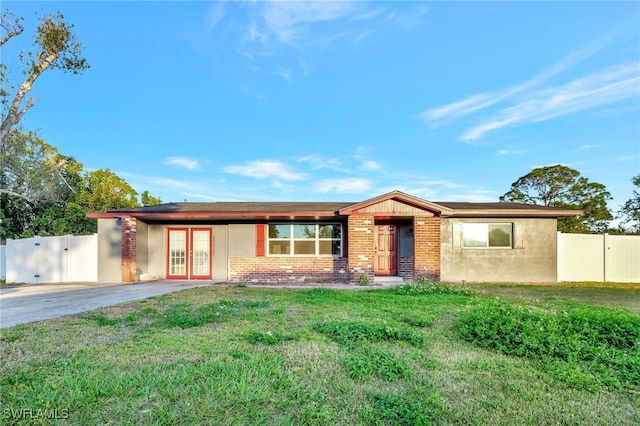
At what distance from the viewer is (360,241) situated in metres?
10.4

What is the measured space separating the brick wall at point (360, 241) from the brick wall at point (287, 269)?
2.56 feet

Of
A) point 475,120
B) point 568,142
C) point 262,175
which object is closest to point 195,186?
point 262,175

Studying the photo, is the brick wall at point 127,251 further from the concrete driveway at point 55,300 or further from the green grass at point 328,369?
the green grass at point 328,369

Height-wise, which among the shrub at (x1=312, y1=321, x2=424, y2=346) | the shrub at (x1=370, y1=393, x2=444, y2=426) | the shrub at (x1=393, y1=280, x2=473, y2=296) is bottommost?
the shrub at (x1=393, y1=280, x2=473, y2=296)

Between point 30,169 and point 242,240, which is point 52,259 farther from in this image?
point 30,169

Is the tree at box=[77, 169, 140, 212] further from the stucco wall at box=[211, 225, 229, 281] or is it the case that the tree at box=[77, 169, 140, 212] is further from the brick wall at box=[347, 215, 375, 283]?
the brick wall at box=[347, 215, 375, 283]

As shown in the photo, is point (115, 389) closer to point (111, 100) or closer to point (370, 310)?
point (370, 310)

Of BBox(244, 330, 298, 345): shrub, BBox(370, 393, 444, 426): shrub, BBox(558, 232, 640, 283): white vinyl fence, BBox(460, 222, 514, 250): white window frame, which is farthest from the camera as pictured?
BBox(558, 232, 640, 283): white vinyl fence

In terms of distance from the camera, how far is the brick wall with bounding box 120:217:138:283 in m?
10.5

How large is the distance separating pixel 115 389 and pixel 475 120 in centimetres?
1569

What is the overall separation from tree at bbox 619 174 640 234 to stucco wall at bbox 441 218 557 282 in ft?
39.1

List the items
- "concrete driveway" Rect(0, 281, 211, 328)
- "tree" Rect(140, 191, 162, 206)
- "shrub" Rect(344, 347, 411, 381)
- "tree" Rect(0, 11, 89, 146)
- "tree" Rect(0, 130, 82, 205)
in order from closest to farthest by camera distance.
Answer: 1. "shrub" Rect(344, 347, 411, 381)
2. "concrete driveway" Rect(0, 281, 211, 328)
3. "tree" Rect(0, 11, 89, 146)
4. "tree" Rect(0, 130, 82, 205)
5. "tree" Rect(140, 191, 162, 206)

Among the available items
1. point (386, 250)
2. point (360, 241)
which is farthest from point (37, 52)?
point (386, 250)

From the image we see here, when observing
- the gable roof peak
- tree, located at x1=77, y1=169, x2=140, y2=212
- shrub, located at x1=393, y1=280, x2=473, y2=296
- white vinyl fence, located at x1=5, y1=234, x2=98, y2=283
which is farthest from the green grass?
tree, located at x1=77, y1=169, x2=140, y2=212
